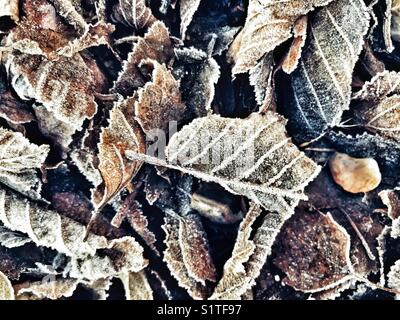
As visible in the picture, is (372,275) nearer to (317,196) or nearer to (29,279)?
(317,196)

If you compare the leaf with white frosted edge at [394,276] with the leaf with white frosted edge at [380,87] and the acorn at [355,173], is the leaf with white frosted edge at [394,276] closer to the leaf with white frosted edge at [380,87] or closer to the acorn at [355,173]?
the acorn at [355,173]

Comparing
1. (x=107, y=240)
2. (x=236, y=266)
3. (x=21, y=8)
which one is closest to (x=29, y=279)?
(x=107, y=240)

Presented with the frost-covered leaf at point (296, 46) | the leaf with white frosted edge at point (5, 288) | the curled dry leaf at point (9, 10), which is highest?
the curled dry leaf at point (9, 10)

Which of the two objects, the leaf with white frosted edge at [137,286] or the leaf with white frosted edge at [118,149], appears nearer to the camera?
the leaf with white frosted edge at [118,149]

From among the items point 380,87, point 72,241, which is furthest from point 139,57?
point 380,87

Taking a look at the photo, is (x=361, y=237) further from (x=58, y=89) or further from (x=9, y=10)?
(x=9, y=10)

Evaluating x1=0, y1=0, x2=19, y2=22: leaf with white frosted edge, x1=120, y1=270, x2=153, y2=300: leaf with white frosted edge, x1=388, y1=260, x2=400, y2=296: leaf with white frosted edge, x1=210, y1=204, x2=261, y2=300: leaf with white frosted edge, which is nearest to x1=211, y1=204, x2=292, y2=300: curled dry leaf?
x1=210, y1=204, x2=261, y2=300: leaf with white frosted edge

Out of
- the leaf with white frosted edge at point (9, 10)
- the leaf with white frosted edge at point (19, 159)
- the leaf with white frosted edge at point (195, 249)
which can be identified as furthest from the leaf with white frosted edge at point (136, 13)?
the leaf with white frosted edge at point (195, 249)
